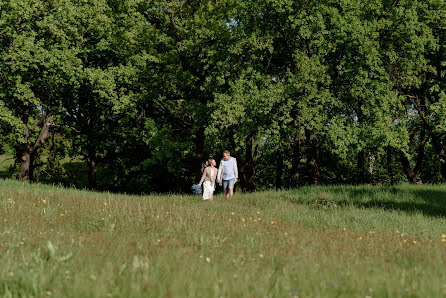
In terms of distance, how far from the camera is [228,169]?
14.6 m

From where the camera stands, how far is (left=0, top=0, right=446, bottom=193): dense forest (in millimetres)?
18531

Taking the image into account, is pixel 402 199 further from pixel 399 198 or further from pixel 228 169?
pixel 228 169

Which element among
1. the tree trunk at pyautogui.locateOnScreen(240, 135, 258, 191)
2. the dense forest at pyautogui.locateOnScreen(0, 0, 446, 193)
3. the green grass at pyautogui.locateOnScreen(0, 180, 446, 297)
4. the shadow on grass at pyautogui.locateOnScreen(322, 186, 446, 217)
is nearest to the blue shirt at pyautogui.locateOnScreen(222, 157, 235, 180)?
the dense forest at pyautogui.locateOnScreen(0, 0, 446, 193)

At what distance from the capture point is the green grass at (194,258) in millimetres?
3496

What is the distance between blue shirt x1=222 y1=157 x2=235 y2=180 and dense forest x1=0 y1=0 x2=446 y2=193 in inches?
154

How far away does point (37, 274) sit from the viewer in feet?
11.7

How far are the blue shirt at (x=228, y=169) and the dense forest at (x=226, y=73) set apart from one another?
3.92 metres

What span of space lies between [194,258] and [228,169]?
10017mm

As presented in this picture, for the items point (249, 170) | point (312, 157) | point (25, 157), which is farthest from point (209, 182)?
point (25, 157)

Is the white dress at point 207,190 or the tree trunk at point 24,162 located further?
the tree trunk at point 24,162

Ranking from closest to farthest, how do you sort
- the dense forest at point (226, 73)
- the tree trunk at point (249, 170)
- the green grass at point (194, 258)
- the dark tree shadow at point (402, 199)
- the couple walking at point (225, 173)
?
the green grass at point (194, 258) < the dark tree shadow at point (402, 199) < the couple walking at point (225, 173) < the dense forest at point (226, 73) < the tree trunk at point (249, 170)

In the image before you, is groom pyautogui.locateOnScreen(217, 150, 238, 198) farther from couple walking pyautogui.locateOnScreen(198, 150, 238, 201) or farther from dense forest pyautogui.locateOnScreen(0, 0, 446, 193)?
dense forest pyautogui.locateOnScreen(0, 0, 446, 193)

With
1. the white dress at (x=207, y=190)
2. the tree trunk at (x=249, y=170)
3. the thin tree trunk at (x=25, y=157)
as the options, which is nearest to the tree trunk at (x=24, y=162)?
the thin tree trunk at (x=25, y=157)

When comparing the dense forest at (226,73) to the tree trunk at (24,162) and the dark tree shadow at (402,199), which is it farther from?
the dark tree shadow at (402,199)
